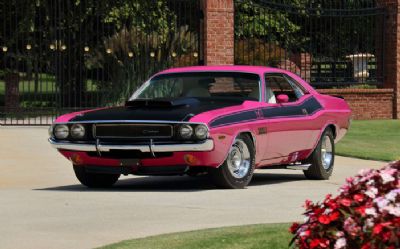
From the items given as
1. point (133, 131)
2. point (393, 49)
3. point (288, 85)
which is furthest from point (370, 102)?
point (133, 131)

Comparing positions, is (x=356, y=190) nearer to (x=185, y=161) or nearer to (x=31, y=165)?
(x=185, y=161)

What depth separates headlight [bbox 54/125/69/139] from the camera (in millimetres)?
13484

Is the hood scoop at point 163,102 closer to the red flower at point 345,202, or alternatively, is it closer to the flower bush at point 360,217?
the flower bush at point 360,217

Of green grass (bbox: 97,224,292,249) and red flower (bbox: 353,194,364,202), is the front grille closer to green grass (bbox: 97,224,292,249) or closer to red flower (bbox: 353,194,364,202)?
green grass (bbox: 97,224,292,249)

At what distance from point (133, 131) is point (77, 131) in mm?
740

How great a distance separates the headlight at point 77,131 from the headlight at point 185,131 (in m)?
1.25

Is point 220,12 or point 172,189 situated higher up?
point 220,12

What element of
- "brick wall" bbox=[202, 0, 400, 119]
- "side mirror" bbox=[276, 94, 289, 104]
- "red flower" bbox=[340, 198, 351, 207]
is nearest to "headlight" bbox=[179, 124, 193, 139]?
"side mirror" bbox=[276, 94, 289, 104]

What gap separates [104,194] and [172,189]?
1038 mm

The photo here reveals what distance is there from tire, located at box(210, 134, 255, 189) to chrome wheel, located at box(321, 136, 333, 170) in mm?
1948

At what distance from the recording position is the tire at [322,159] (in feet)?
49.5

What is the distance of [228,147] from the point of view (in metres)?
13.0

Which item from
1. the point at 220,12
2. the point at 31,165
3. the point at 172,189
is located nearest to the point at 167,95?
the point at 172,189

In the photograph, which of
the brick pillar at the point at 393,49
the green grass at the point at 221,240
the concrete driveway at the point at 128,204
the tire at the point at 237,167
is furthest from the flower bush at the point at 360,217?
the brick pillar at the point at 393,49
